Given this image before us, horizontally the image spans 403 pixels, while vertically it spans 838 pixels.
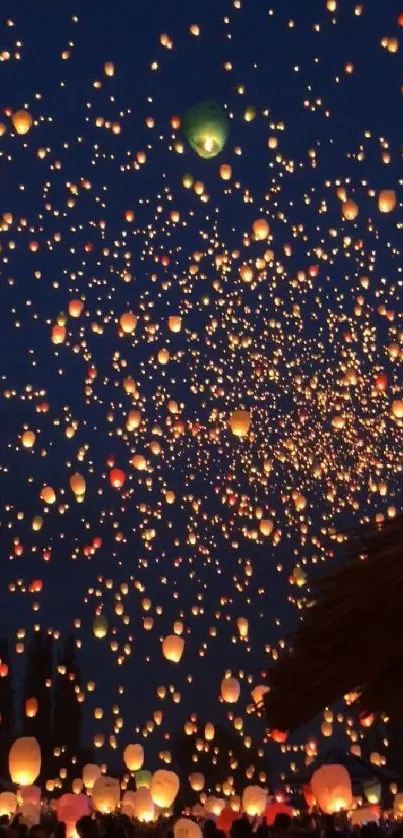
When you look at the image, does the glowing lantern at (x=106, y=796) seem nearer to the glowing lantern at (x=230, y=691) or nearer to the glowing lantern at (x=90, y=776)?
the glowing lantern at (x=230, y=691)

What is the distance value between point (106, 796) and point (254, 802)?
2.44 meters

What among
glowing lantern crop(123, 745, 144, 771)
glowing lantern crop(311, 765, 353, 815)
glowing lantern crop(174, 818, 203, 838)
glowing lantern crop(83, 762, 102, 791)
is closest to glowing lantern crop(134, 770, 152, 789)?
glowing lantern crop(123, 745, 144, 771)

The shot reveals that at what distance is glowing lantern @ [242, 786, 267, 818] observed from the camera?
1722 centimetres

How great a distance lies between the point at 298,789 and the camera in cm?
2923

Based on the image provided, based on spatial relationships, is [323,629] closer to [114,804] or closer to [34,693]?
[114,804]

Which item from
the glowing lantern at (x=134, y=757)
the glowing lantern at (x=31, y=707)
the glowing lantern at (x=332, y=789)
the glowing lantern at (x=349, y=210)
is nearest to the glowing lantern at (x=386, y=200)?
the glowing lantern at (x=349, y=210)

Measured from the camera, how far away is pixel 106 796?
54.5 feet

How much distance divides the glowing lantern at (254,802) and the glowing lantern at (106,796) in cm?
209

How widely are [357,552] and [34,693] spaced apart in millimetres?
35306

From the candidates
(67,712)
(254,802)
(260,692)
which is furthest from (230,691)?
(67,712)

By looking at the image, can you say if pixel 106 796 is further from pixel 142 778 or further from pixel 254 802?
pixel 142 778

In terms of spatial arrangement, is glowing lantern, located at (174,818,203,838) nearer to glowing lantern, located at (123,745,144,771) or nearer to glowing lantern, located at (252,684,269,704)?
glowing lantern, located at (252,684,269,704)

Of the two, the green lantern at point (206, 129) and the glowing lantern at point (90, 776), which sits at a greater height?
the green lantern at point (206, 129)

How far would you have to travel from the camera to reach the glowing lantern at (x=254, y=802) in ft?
56.5
